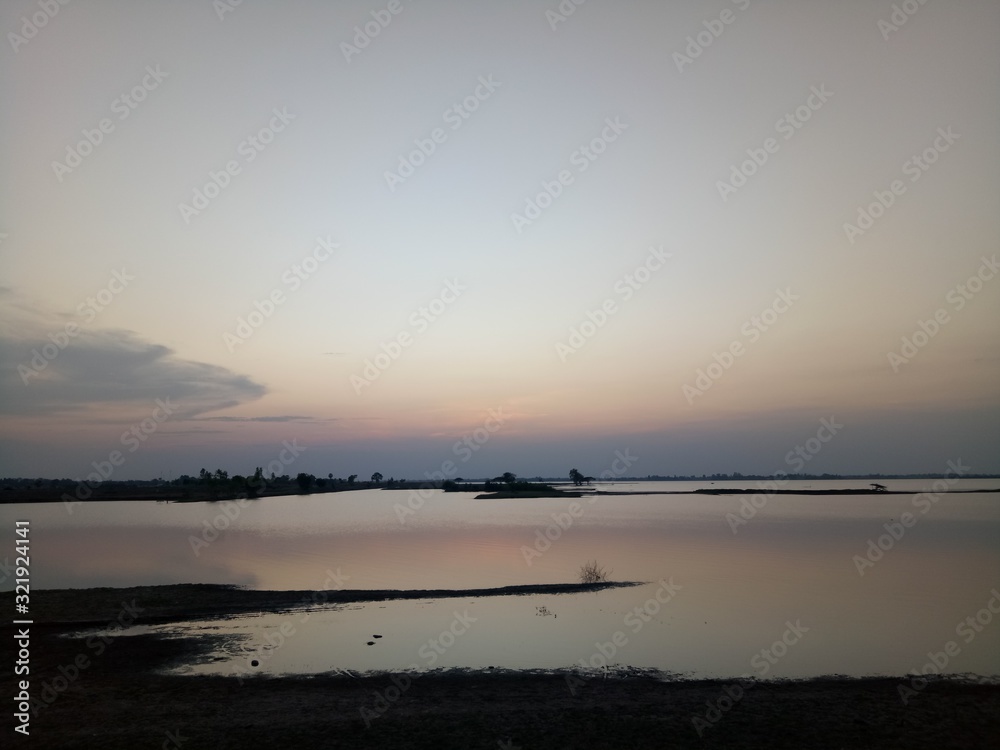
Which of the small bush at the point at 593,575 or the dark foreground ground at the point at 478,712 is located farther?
the small bush at the point at 593,575

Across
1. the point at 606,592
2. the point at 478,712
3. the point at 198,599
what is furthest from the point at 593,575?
the point at 478,712

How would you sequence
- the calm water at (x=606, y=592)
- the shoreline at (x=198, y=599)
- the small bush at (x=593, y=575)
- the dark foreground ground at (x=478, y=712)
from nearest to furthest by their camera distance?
1. the dark foreground ground at (x=478, y=712)
2. the calm water at (x=606, y=592)
3. the shoreline at (x=198, y=599)
4. the small bush at (x=593, y=575)

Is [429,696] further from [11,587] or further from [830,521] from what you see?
[830,521]

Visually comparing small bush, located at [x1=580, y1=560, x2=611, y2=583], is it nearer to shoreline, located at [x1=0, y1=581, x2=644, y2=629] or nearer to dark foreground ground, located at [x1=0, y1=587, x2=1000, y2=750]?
shoreline, located at [x1=0, y1=581, x2=644, y2=629]

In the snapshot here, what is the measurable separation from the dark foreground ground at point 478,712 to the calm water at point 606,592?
1.64 meters

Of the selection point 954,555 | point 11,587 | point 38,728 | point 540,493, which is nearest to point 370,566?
point 11,587

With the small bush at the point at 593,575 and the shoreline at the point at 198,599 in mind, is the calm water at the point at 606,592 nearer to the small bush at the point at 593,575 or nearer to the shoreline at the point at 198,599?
the small bush at the point at 593,575

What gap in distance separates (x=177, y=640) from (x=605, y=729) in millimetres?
13740

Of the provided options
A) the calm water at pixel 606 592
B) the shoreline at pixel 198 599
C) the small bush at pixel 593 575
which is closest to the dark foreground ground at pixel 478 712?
the calm water at pixel 606 592

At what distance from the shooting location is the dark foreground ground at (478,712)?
11109 mm

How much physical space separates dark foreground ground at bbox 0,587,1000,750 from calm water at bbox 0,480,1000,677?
164 centimetres

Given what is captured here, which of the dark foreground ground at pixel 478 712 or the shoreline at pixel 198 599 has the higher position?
the dark foreground ground at pixel 478 712

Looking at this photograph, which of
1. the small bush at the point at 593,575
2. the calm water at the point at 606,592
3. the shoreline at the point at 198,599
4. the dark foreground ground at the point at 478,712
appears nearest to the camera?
the dark foreground ground at the point at 478,712

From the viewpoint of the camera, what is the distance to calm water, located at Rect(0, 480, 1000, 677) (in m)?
17.3
